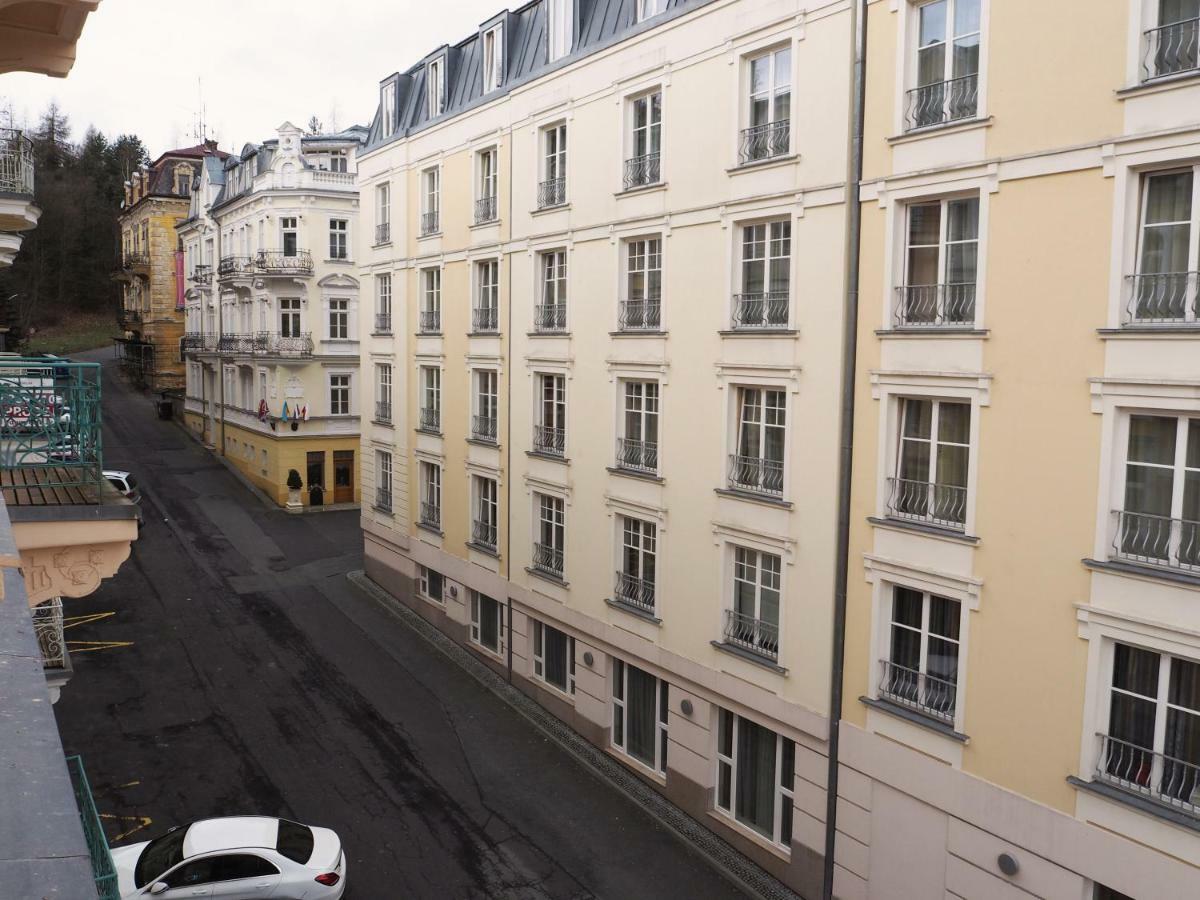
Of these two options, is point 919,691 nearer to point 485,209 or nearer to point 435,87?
point 485,209

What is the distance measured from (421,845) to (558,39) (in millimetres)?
16992

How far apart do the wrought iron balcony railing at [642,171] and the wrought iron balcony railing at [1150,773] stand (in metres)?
12.2

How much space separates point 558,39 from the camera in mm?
Answer: 21266

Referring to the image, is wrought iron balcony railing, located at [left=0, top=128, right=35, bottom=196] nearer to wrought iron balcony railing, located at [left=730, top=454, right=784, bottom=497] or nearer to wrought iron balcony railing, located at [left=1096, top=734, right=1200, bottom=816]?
wrought iron balcony railing, located at [left=730, top=454, right=784, bottom=497]

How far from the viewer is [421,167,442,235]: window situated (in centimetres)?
2691

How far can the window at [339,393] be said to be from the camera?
4188 centimetres

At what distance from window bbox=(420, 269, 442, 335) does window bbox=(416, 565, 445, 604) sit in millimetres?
7153

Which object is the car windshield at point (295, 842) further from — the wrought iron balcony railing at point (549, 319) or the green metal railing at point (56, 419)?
the wrought iron balcony railing at point (549, 319)

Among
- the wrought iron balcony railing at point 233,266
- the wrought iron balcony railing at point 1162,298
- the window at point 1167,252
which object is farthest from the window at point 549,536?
the wrought iron balcony railing at point 233,266

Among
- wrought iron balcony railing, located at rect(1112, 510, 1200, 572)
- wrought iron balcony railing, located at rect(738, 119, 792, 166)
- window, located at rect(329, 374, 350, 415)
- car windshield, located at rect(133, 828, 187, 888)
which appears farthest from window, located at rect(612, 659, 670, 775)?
window, located at rect(329, 374, 350, 415)

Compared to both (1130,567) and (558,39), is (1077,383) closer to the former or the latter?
Answer: (1130,567)

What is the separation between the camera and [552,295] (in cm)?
2216

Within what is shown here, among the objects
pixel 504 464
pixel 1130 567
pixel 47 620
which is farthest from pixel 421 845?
pixel 1130 567

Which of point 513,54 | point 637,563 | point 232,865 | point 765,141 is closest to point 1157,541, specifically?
point 765,141
